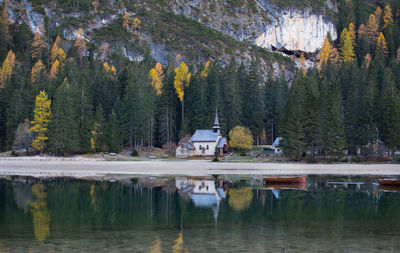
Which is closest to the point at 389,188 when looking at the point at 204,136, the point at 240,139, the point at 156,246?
the point at 156,246

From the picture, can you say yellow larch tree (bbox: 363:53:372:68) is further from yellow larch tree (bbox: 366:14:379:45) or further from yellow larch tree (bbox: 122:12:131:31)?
yellow larch tree (bbox: 122:12:131:31)

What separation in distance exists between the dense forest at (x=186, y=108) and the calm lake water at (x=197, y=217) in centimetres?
3178

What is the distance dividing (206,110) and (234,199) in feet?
205

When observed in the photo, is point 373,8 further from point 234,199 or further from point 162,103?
point 234,199

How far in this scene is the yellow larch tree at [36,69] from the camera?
4255 inches

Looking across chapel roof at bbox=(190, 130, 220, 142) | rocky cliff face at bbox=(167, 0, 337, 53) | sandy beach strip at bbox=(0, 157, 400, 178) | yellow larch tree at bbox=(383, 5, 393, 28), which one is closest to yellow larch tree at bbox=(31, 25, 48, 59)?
rocky cliff face at bbox=(167, 0, 337, 53)

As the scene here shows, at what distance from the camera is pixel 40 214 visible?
26.8 m

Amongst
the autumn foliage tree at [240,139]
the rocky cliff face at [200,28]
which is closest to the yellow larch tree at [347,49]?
the rocky cliff face at [200,28]

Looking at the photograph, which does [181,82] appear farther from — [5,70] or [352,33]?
[352,33]

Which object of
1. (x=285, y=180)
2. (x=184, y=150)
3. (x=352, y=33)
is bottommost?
(x=285, y=180)

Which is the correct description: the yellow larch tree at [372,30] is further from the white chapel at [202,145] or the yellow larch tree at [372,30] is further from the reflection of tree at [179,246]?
the reflection of tree at [179,246]

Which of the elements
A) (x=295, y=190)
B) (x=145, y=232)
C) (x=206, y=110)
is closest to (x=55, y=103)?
(x=206, y=110)

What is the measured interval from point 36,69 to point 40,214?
99.2m

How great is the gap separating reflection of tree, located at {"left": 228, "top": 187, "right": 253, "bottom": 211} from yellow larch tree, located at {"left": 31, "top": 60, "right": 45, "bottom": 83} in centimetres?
7987
